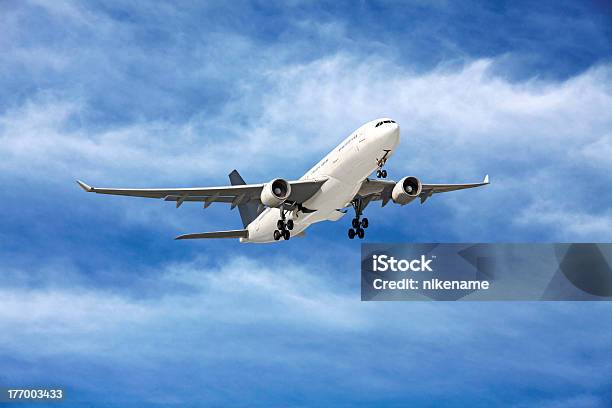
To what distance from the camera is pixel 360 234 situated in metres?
53.2

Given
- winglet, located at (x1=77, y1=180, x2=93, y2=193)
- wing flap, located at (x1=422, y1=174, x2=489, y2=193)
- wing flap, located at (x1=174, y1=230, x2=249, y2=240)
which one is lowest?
winglet, located at (x1=77, y1=180, x2=93, y2=193)

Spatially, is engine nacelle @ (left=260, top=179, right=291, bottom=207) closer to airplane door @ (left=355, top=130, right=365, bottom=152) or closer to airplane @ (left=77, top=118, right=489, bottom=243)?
airplane @ (left=77, top=118, right=489, bottom=243)

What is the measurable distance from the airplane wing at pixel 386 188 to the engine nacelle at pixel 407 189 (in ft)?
4.04

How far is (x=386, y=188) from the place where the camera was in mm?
53656

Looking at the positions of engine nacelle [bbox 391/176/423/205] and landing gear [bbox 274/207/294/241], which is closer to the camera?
landing gear [bbox 274/207/294/241]

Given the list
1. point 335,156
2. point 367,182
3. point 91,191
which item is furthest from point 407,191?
point 91,191

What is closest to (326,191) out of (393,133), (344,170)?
(344,170)

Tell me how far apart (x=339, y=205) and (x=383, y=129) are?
6704 millimetres

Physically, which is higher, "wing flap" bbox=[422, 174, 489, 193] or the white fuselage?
"wing flap" bbox=[422, 174, 489, 193]

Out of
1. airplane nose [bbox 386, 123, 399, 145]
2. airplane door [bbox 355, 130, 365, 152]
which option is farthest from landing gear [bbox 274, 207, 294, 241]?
airplane nose [bbox 386, 123, 399, 145]

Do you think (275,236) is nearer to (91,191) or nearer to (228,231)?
(228,231)

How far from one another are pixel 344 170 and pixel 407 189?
6.24 meters

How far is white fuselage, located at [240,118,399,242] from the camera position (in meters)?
45.5

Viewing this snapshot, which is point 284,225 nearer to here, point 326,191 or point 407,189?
point 326,191
